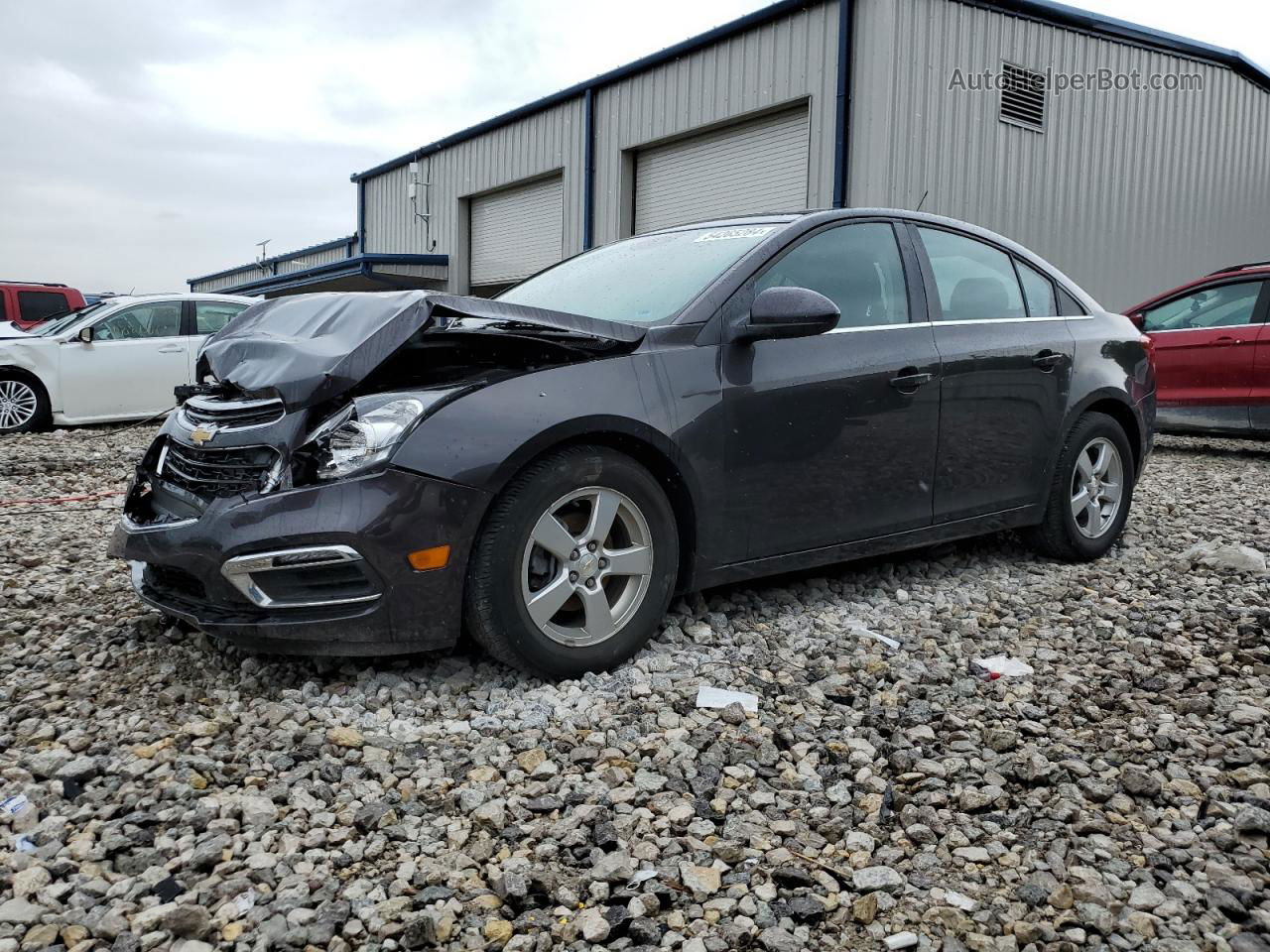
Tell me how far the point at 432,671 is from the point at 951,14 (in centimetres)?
1135

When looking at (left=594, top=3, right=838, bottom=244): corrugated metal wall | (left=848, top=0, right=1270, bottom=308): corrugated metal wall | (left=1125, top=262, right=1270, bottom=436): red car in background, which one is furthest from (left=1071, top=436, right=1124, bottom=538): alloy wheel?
(left=594, top=3, right=838, bottom=244): corrugated metal wall

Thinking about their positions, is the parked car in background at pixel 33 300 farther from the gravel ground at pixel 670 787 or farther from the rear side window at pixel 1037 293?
the rear side window at pixel 1037 293

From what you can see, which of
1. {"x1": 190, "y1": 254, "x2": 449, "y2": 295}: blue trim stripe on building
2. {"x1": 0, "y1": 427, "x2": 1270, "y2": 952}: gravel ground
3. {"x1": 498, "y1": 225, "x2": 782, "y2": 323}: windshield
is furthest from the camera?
{"x1": 190, "y1": 254, "x2": 449, "y2": 295}: blue trim stripe on building

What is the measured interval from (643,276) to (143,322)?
8.98 m

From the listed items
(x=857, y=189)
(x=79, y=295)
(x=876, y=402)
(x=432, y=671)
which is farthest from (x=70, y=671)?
(x=79, y=295)

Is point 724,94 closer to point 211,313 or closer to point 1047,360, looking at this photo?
point 211,313

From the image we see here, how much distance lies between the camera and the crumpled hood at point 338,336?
10.0 feet

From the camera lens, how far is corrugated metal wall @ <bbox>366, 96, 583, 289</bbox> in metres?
16.6

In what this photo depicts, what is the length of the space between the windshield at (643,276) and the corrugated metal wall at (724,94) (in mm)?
8291

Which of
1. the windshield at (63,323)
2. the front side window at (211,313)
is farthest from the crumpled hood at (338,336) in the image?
the windshield at (63,323)

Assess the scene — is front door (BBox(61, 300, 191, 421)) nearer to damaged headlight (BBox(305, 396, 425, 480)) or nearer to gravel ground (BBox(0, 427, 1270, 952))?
gravel ground (BBox(0, 427, 1270, 952))

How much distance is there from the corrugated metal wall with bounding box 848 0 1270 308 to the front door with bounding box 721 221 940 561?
787 cm

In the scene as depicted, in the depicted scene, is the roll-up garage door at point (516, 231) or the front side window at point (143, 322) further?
the roll-up garage door at point (516, 231)

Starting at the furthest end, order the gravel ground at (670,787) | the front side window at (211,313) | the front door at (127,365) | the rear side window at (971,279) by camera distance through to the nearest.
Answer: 1. the front side window at (211,313)
2. the front door at (127,365)
3. the rear side window at (971,279)
4. the gravel ground at (670,787)
